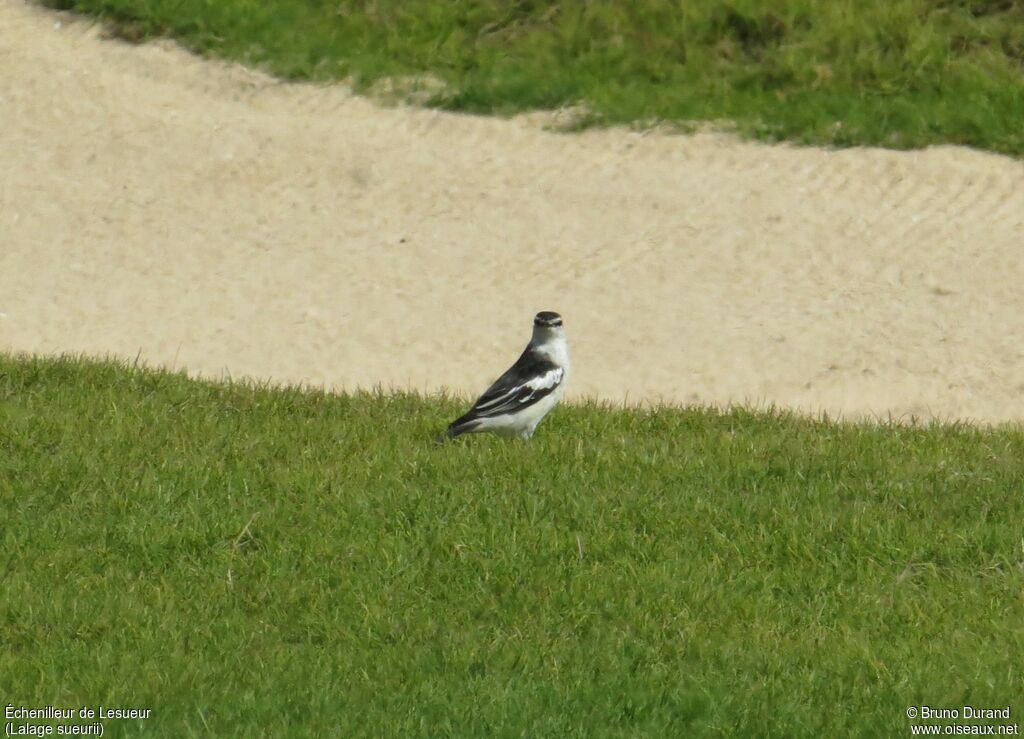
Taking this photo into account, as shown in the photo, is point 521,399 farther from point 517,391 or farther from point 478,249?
point 478,249

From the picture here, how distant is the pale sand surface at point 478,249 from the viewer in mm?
12820

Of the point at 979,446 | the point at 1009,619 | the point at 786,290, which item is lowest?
the point at 786,290

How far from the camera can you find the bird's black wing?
9438 mm

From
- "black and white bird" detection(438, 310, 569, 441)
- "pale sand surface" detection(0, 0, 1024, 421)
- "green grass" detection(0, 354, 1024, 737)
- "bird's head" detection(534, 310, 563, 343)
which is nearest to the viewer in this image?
"green grass" detection(0, 354, 1024, 737)

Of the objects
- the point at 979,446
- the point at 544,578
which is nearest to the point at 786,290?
the point at 979,446

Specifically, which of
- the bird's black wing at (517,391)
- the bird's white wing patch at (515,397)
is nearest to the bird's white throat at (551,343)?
the bird's black wing at (517,391)

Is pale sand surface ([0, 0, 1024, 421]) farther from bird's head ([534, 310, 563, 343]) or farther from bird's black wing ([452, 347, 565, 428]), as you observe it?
bird's black wing ([452, 347, 565, 428])

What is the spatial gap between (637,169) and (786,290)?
2.04 m

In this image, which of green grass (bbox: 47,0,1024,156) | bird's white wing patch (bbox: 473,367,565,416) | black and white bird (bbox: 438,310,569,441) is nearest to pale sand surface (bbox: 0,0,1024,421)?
green grass (bbox: 47,0,1024,156)

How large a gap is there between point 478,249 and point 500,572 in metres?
7.14

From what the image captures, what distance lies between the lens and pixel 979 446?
9.88 meters

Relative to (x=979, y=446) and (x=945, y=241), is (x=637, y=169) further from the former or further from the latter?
(x=979, y=446)

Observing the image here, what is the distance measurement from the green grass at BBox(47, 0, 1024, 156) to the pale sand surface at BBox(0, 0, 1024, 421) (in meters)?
0.28

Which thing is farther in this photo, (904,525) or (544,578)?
(904,525)
